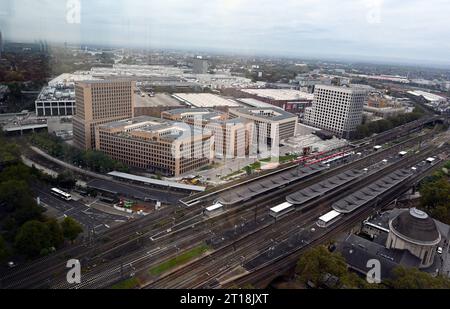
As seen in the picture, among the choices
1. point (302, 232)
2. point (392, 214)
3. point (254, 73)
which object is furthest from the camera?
point (254, 73)

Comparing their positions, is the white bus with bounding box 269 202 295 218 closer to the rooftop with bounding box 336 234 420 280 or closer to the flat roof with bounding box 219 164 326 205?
the flat roof with bounding box 219 164 326 205

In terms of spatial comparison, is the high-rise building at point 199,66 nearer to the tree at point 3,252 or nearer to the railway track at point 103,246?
the railway track at point 103,246

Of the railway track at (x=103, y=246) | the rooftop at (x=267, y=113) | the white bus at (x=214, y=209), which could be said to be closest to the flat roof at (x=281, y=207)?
the railway track at (x=103, y=246)

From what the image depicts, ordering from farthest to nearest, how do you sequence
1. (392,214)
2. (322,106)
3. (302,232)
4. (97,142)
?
(322,106), (97,142), (392,214), (302,232)

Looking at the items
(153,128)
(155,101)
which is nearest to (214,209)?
(153,128)

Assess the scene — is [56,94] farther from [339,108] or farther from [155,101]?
[339,108]

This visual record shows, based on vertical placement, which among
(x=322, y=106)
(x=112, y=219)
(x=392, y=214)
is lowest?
(x=112, y=219)
